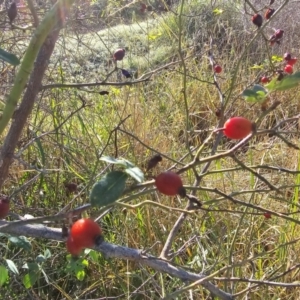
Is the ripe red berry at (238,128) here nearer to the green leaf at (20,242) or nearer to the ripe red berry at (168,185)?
the ripe red berry at (168,185)

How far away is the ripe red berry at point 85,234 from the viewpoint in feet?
1.56

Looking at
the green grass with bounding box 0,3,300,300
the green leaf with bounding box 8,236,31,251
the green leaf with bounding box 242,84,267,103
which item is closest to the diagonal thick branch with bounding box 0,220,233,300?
the green leaf with bounding box 8,236,31,251

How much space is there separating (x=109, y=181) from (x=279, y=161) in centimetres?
182

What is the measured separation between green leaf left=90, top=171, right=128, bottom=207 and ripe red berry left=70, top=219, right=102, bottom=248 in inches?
0.8

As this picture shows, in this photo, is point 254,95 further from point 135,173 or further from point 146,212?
point 146,212

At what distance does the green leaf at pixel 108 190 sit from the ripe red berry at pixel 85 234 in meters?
0.02

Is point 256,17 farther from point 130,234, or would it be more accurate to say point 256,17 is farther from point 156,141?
point 156,141


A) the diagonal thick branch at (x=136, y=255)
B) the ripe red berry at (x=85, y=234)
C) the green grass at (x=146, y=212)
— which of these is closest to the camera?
the ripe red berry at (x=85, y=234)

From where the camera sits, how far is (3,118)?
0.51 m

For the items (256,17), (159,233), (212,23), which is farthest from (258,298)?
(212,23)

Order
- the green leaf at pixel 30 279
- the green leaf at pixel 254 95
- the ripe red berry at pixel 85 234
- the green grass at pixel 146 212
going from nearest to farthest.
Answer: the ripe red berry at pixel 85 234 → the green leaf at pixel 254 95 → the green leaf at pixel 30 279 → the green grass at pixel 146 212

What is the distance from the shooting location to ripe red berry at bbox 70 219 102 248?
0.47m

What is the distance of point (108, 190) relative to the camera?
0.49 m

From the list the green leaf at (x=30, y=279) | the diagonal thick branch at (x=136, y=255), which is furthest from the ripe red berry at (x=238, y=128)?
the green leaf at (x=30, y=279)
